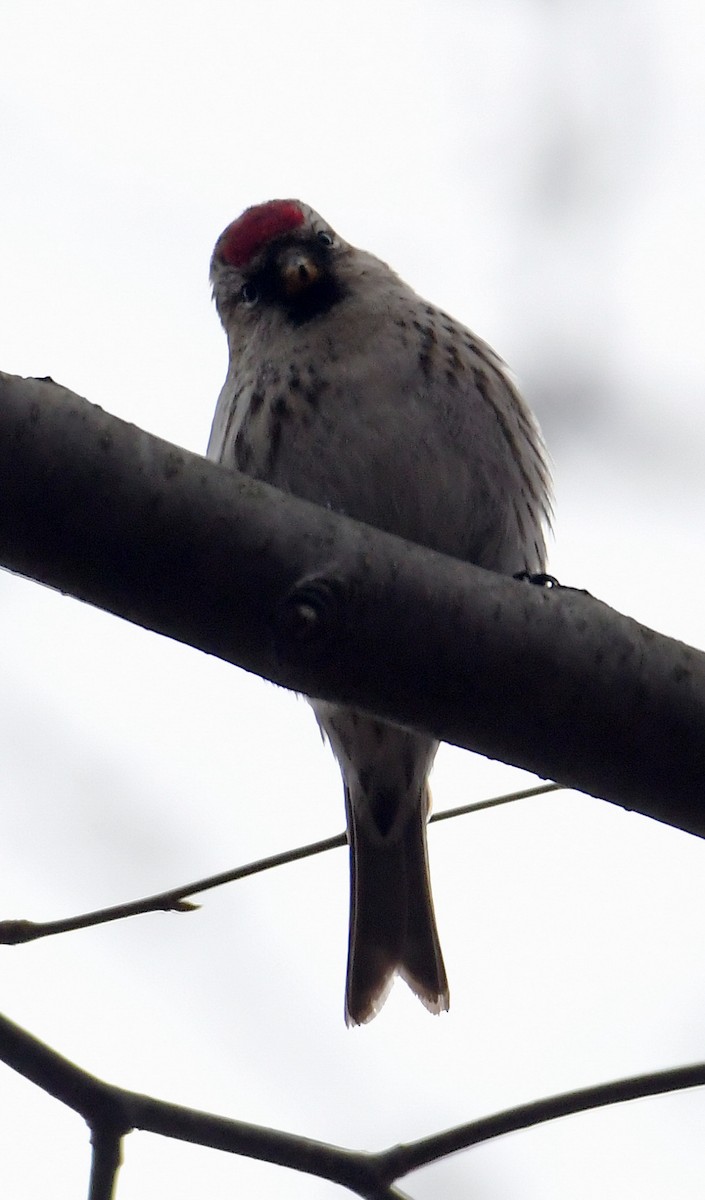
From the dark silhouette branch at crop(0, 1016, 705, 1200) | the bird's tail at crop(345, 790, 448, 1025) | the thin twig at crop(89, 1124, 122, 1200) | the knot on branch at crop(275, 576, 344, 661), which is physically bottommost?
the thin twig at crop(89, 1124, 122, 1200)

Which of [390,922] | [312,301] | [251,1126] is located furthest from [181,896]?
[312,301]

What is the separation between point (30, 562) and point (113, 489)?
0.15 meters

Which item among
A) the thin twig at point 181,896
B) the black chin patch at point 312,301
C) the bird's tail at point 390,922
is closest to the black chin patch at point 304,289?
the black chin patch at point 312,301

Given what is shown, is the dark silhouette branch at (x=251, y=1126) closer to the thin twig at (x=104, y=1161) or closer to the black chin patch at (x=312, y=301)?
the thin twig at (x=104, y=1161)

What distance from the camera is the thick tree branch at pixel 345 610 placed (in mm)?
1988

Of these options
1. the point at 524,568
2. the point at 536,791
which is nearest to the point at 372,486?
the point at 524,568

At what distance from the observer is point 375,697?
2113 mm

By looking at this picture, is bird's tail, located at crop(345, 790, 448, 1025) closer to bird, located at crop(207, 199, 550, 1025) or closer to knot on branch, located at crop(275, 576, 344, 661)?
bird, located at crop(207, 199, 550, 1025)

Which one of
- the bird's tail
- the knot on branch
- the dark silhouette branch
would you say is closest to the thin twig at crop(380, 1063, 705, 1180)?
the dark silhouette branch

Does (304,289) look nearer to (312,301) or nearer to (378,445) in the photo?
(312,301)

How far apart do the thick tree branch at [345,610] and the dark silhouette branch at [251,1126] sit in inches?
17.1

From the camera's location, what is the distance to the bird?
3.33m

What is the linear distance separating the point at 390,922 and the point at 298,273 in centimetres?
172

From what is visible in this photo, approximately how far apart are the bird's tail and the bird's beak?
1344mm
